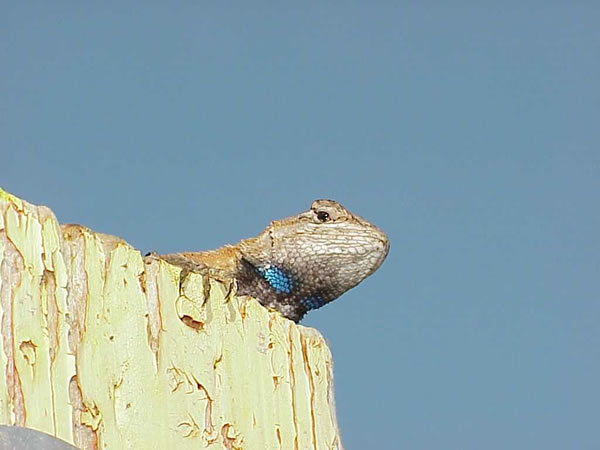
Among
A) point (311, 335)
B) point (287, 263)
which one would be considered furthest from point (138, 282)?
point (287, 263)

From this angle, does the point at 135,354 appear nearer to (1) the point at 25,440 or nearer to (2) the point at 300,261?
(1) the point at 25,440

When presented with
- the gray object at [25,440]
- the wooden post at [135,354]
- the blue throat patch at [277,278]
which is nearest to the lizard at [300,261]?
the blue throat patch at [277,278]

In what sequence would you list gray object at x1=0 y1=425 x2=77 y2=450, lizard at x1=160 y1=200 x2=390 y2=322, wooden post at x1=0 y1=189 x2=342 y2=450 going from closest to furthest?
1. gray object at x1=0 y1=425 x2=77 y2=450
2. wooden post at x1=0 y1=189 x2=342 y2=450
3. lizard at x1=160 y1=200 x2=390 y2=322

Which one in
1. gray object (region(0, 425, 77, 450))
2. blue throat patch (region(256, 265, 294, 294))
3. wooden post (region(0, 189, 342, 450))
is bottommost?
gray object (region(0, 425, 77, 450))

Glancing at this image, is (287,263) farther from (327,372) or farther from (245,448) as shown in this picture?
(245,448)

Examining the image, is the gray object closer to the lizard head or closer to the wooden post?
the wooden post

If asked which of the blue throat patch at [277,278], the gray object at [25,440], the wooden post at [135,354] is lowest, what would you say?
the gray object at [25,440]

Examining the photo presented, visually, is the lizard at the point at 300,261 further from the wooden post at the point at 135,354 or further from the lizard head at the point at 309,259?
the wooden post at the point at 135,354

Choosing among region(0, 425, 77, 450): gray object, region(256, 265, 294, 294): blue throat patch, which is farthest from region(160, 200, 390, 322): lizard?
region(0, 425, 77, 450): gray object
